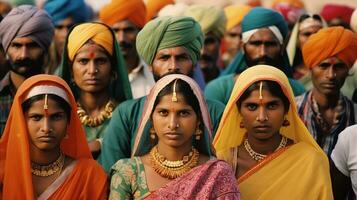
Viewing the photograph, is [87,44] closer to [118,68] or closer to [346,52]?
[118,68]

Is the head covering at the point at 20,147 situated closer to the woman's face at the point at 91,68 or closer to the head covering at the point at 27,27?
the woman's face at the point at 91,68

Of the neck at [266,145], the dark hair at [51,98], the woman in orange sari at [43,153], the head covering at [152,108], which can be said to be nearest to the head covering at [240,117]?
the neck at [266,145]

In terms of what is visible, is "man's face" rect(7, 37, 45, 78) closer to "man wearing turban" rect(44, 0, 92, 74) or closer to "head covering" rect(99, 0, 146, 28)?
"head covering" rect(99, 0, 146, 28)

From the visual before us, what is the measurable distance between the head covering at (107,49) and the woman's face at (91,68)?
0.06m

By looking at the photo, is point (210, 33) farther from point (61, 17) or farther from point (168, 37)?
point (168, 37)

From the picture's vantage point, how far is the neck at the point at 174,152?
23.2ft

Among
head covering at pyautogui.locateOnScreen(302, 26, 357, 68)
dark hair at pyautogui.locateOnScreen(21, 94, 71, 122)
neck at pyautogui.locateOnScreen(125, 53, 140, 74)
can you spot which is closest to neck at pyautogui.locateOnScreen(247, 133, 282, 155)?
dark hair at pyautogui.locateOnScreen(21, 94, 71, 122)

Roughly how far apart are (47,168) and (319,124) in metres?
2.60

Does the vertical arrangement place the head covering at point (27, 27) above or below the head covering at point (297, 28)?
above

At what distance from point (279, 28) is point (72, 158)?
345cm

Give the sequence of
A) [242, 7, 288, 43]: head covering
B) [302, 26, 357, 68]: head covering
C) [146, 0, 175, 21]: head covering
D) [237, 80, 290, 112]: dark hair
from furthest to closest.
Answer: [146, 0, 175, 21]: head covering, [242, 7, 288, 43]: head covering, [302, 26, 357, 68]: head covering, [237, 80, 290, 112]: dark hair

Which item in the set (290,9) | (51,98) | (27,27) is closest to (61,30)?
(27,27)

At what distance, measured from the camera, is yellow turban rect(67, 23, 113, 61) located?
8.76m

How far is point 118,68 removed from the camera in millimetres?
8773
